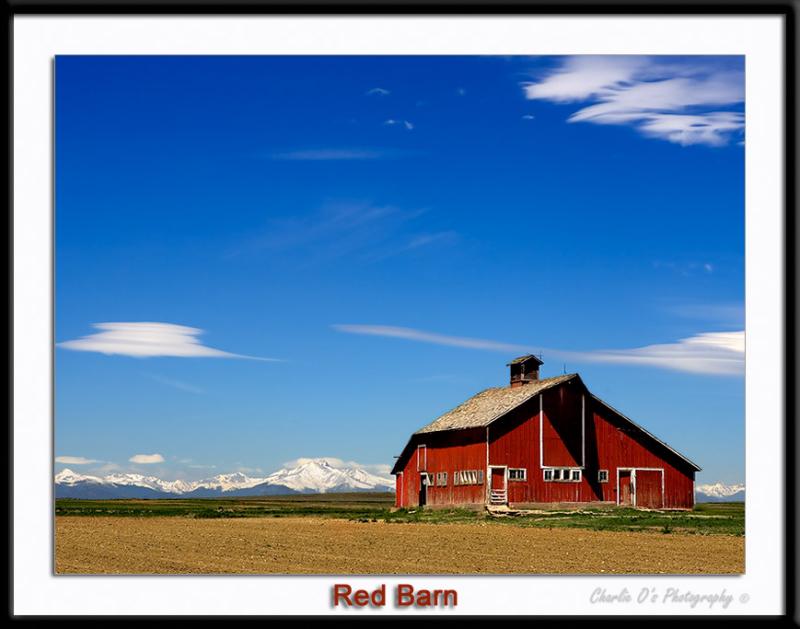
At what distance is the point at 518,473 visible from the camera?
5288 cm

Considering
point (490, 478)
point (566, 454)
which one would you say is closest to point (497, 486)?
point (490, 478)

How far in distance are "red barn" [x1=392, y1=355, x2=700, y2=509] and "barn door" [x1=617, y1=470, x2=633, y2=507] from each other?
0.05m

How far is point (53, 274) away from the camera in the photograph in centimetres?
1528

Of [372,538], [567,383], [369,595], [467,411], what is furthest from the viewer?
[467,411]

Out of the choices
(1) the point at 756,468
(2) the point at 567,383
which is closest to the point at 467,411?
(2) the point at 567,383

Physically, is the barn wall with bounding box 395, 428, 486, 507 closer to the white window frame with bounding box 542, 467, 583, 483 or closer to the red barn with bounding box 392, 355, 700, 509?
the red barn with bounding box 392, 355, 700, 509

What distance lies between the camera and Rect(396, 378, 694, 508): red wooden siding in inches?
2083

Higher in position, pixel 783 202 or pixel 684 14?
pixel 684 14

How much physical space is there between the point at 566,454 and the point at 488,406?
4844mm

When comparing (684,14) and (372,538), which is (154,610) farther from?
(372,538)

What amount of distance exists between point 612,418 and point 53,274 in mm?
42995

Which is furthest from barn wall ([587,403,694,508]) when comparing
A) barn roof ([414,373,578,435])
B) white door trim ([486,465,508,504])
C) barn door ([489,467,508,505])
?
barn door ([489,467,508,505])

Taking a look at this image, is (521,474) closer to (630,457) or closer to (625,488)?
(625,488)

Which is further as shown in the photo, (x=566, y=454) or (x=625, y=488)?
(x=625, y=488)
